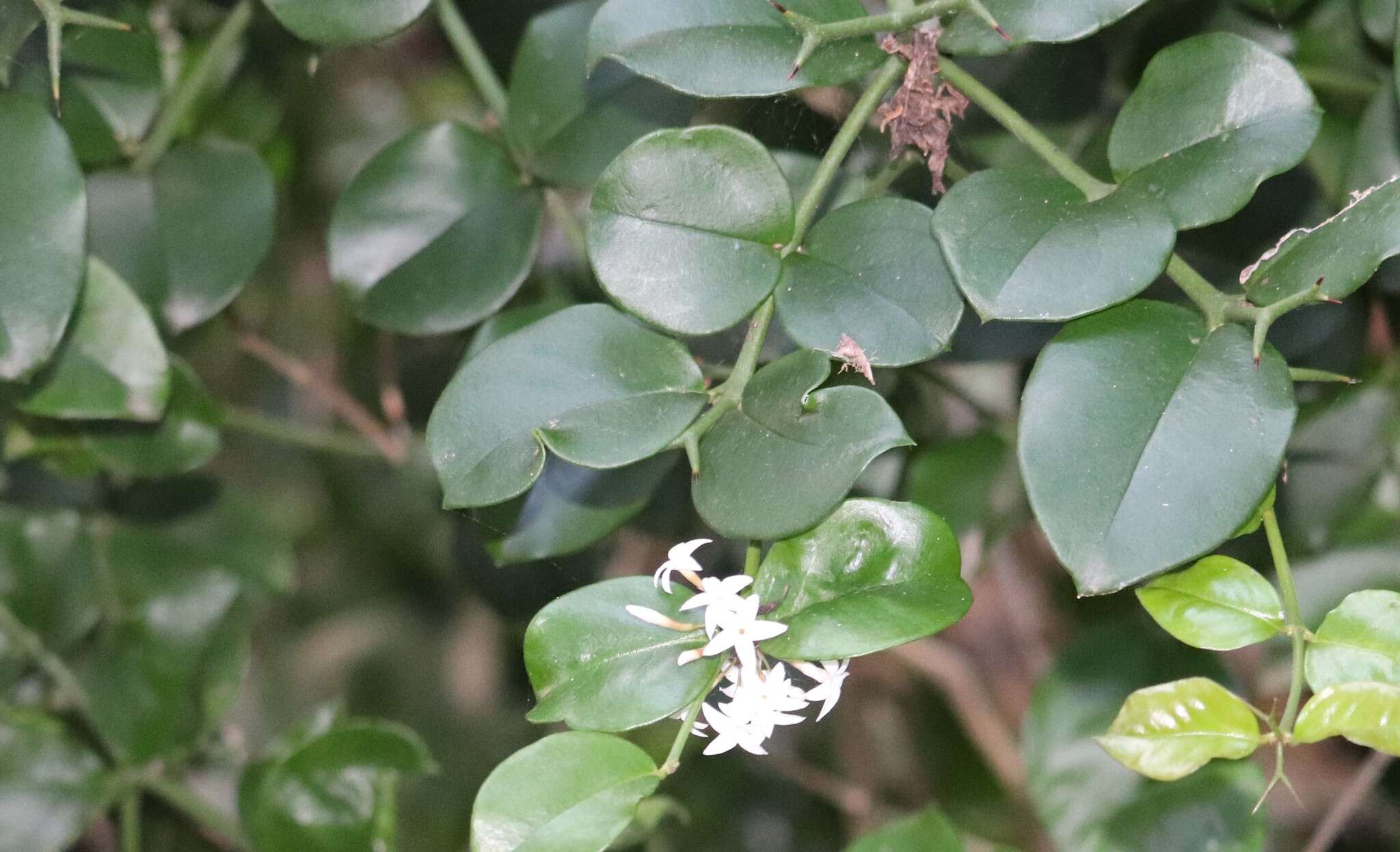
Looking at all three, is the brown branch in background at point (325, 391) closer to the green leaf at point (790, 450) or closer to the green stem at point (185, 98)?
the green stem at point (185, 98)

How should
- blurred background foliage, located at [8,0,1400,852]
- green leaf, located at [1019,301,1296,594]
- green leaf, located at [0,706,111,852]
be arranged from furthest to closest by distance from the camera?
green leaf, located at [0,706,111,852] < blurred background foliage, located at [8,0,1400,852] < green leaf, located at [1019,301,1296,594]

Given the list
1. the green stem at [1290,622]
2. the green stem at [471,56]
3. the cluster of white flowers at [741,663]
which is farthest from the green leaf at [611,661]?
the green stem at [471,56]

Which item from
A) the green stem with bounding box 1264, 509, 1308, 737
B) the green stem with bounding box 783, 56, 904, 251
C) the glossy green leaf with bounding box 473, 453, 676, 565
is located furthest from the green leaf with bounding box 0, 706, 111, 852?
the green stem with bounding box 1264, 509, 1308, 737

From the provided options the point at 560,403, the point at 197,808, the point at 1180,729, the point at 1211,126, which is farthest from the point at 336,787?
the point at 1211,126

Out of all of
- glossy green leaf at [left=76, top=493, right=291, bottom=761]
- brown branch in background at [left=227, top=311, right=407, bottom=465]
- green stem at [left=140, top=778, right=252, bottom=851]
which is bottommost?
green stem at [left=140, top=778, right=252, bottom=851]

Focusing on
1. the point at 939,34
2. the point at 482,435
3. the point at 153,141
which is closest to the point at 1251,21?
the point at 939,34

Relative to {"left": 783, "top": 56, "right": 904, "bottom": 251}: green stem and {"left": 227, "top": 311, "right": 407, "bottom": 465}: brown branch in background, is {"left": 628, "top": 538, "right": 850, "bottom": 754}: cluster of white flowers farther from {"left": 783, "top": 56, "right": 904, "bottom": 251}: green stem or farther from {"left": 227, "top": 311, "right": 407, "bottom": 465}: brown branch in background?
{"left": 227, "top": 311, "right": 407, "bottom": 465}: brown branch in background
